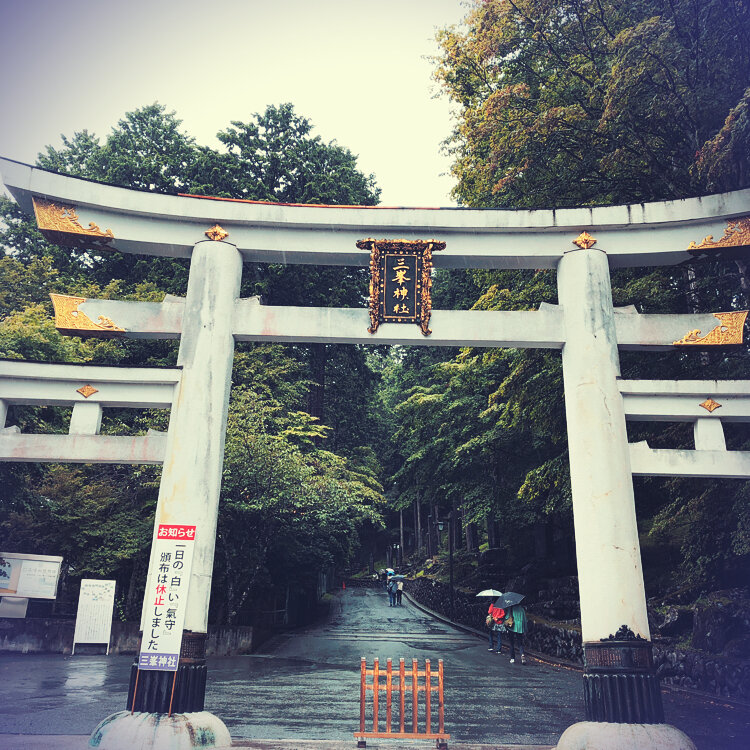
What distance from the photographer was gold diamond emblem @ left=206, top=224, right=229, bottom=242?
954 centimetres

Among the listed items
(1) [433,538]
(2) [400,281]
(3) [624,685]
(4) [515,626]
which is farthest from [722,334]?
(1) [433,538]

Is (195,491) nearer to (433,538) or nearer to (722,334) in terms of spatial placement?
(722,334)

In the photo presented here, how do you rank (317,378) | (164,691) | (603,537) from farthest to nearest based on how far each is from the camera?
(317,378)
(603,537)
(164,691)

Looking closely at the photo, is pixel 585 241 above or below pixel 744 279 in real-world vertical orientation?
below

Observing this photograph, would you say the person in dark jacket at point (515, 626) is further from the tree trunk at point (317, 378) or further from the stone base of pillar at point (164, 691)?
the tree trunk at point (317, 378)

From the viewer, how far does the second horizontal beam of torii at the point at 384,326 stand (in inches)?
358

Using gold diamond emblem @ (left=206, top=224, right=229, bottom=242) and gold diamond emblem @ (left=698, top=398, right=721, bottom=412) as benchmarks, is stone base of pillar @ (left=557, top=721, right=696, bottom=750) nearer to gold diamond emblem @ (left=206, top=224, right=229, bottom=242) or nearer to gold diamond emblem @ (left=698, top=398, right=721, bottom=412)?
gold diamond emblem @ (left=698, top=398, right=721, bottom=412)

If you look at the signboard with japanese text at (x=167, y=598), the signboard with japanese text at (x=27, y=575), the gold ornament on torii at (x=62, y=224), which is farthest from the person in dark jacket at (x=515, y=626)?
the gold ornament on torii at (x=62, y=224)

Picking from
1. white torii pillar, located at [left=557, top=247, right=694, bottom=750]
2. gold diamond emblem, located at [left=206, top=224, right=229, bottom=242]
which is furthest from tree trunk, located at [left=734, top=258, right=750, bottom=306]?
gold diamond emblem, located at [left=206, top=224, right=229, bottom=242]

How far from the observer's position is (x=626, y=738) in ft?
24.1

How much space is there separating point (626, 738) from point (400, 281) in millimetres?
6490

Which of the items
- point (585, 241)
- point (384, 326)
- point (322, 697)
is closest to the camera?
point (384, 326)

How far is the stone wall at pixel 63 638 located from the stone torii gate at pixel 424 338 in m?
11.0

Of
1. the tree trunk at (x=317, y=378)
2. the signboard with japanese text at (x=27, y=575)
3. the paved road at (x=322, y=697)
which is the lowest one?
the paved road at (x=322, y=697)
